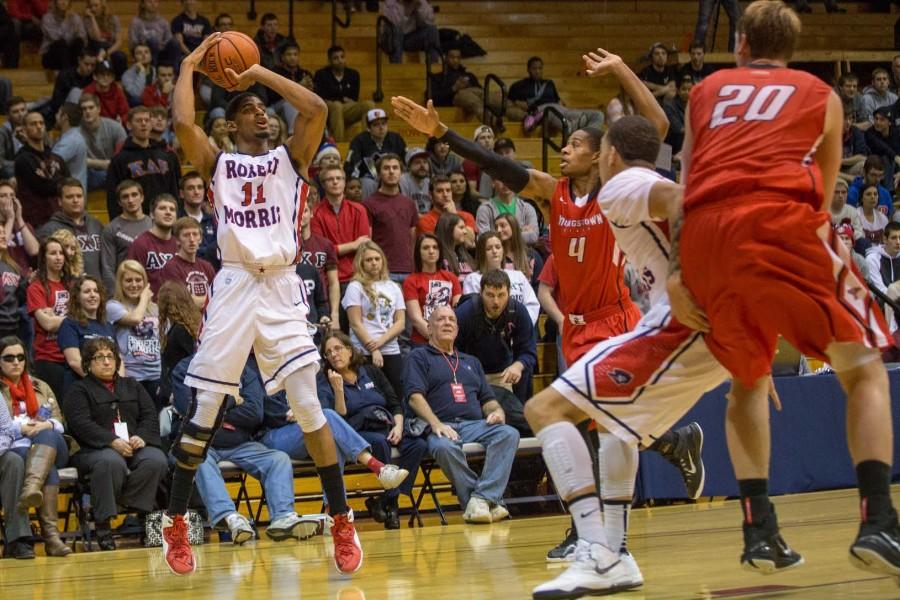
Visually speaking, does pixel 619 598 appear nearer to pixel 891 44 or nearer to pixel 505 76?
pixel 505 76

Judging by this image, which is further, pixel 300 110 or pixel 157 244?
pixel 157 244

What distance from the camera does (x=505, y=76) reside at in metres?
20.1

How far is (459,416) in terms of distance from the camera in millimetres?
10805

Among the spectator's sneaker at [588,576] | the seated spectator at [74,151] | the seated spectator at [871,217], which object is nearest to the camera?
the spectator's sneaker at [588,576]

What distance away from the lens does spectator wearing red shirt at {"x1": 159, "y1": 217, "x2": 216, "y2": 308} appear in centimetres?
1130

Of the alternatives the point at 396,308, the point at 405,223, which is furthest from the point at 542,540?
the point at 405,223

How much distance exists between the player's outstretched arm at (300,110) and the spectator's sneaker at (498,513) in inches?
151

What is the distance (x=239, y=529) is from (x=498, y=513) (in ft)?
6.73

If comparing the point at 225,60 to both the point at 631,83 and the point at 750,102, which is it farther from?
the point at 750,102

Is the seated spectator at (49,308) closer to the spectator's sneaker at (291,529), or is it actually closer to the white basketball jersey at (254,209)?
the spectator's sneaker at (291,529)

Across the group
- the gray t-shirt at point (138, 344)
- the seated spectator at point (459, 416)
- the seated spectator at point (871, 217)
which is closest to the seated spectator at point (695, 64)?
the seated spectator at point (871, 217)

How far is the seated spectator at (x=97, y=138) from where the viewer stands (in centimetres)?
1390

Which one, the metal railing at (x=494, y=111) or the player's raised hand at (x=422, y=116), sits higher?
the player's raised hand at (x=422, y=116)

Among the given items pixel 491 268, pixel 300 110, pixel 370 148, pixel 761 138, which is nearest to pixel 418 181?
pixel 370 148
